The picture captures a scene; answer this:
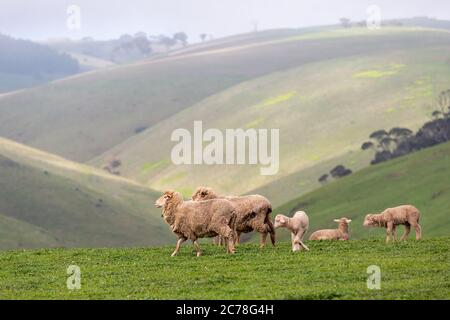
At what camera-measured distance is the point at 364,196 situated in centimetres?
11206

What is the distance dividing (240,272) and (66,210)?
108228 mm

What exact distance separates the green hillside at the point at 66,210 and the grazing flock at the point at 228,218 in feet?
263

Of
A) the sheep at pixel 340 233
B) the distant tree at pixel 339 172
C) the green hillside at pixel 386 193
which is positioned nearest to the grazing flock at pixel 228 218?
the sheep at pixel 340 233

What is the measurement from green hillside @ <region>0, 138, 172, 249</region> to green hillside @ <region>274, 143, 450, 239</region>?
2120cm

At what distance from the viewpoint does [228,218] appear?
104 ft

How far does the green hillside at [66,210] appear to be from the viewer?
122 meters

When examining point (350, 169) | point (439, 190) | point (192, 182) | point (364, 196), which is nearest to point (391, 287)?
point (439, 190)

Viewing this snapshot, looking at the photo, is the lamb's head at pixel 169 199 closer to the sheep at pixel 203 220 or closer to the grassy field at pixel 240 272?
the sheep at pixel 203 220

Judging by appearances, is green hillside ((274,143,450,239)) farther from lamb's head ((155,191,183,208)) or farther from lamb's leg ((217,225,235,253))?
lamb's leg ((217,225,235,253))

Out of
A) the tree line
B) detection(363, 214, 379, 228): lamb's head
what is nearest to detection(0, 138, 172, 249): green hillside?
the tree line

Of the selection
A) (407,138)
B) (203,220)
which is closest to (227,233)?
(203,220)
